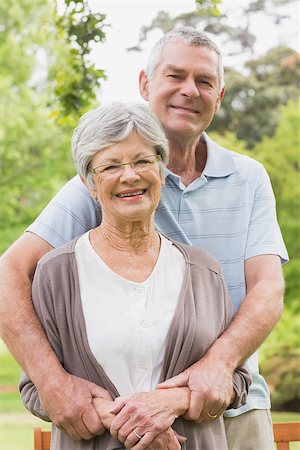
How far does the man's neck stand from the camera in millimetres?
2662

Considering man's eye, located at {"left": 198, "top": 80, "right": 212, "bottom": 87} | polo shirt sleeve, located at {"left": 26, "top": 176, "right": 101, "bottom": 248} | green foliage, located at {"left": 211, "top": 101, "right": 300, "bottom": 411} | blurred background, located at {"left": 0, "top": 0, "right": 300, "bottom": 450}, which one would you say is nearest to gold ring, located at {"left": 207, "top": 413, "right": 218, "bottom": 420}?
polo shirt sleeve, located at {"left": 26, "top": 176, "right": 101, "bottom": 248}

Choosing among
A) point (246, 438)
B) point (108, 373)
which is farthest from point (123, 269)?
point (246, 438)

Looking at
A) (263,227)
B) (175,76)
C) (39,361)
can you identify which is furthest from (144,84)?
(39,361)

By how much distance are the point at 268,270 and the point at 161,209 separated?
1.21ft

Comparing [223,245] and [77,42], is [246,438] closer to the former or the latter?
[223,245]

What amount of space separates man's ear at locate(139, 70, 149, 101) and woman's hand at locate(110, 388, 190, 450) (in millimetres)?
1022

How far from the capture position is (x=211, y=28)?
1644 cm

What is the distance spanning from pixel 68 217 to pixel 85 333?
0.42m

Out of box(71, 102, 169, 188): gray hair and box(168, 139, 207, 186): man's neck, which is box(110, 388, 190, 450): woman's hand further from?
box(168, 139, 207, 186): man's neck

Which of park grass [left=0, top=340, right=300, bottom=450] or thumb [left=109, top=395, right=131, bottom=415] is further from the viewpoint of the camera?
park grass [left=0, top=340, right=300, bottom=450]

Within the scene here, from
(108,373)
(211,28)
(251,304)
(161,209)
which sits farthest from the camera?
(211,28)

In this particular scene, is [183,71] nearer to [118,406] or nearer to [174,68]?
[174,68]

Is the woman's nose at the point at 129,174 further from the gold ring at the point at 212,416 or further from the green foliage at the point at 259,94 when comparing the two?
the green foliage at the point at 259,94

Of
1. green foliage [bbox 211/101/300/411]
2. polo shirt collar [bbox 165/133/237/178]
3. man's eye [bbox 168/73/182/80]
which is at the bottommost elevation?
green foliage [bbox 211/101/300/411]
